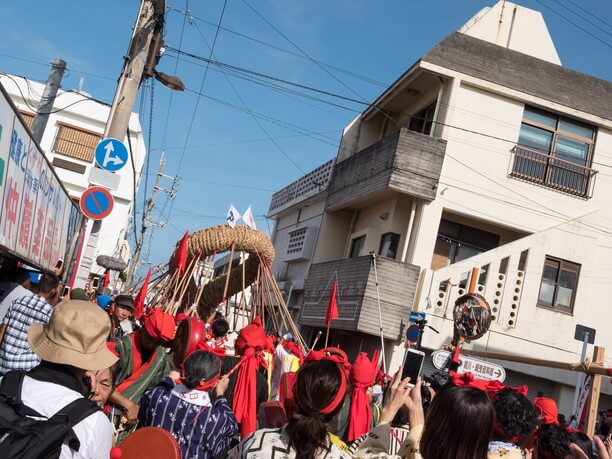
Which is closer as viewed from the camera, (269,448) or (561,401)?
(269,448)

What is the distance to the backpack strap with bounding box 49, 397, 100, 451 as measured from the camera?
2.23 metres

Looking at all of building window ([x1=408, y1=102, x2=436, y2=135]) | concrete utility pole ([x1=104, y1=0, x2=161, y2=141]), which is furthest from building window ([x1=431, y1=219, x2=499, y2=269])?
concrete utility pole ([x1=104, y1=0, x2=161, y2=141])

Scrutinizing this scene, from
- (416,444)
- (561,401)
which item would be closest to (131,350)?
(416,444)

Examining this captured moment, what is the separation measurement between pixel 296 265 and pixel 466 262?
29.6 feet

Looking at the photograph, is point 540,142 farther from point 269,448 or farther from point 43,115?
point 269,448

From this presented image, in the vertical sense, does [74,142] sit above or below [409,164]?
above

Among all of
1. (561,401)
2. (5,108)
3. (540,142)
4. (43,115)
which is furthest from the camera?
(540,142)

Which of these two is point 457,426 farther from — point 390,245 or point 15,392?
point 390,245

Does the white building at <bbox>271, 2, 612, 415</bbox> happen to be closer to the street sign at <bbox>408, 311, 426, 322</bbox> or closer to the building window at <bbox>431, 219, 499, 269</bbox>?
the building window at <bbox>431, 219, 499, 269</bbox>

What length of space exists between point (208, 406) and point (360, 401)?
177cm

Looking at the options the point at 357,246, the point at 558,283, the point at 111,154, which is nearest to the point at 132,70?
the point at 111,154

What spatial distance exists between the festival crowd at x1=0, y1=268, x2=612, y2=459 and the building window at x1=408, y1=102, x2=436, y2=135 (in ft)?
47.3

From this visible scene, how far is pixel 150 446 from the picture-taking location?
10.3 feet

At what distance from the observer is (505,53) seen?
18.5m
